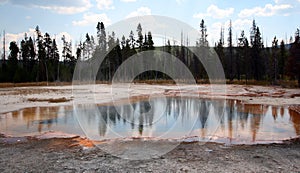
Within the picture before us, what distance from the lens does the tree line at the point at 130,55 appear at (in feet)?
185

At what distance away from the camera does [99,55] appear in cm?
5334

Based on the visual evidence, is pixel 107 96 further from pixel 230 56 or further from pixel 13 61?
pixel 13 61

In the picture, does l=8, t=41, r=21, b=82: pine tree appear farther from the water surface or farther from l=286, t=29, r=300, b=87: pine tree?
l=286, t=29, r=300, b=87: pine tree

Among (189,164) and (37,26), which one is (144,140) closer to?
(189,164)

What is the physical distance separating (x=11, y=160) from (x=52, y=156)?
117 cm

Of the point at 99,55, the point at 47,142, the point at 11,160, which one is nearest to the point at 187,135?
the point at 47,142

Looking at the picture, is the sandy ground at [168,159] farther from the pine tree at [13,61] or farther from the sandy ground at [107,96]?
the pine tree at [13,61]

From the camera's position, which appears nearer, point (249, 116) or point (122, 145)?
point (122, 145)

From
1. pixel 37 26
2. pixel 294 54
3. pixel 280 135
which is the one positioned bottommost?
pixel 280 135

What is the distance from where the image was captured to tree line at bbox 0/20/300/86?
56.3 metres

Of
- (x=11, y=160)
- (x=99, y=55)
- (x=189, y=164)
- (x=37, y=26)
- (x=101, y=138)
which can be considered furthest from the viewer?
(x=37, y=26)

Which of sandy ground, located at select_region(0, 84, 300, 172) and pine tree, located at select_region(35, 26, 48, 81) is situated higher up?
pine tree, located at select_region(35, 26, 48, 81)

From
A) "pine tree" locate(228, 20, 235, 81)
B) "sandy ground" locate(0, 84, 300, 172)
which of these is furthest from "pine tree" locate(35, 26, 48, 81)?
"sandy ground" locate(0, 84, 300, 172)

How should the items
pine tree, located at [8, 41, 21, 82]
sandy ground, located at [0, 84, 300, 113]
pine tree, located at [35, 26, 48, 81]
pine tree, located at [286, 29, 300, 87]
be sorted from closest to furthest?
sandy ground, located at [0, 84, 300, 113], pine tree, located at [286, 29, 300, 87], pine tree, located at [8, 41, 21, 82], pine tree, located at [35, 26, 48, 81]
